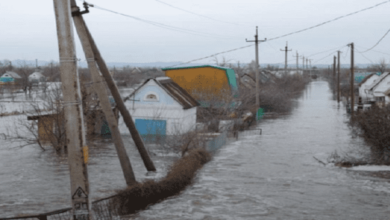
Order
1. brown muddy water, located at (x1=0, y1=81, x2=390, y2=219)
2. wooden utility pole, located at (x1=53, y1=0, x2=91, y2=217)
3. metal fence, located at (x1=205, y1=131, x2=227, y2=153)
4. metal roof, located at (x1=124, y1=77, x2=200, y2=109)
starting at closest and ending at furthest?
wooden utility pole, located at (x1=53, y1=0, x2=91, y2=217) < brown muddy water, located at (x1=0, y1=81, x2=390, y2=219) < metal fence, located at (x1=205, y1=131, x2=227, y2=153) < metal roof, located at (x1=124, y1=77, x2=200, y2=109)

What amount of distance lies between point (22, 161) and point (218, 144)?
430 inches

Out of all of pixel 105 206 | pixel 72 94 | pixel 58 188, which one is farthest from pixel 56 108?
pixel 72 94

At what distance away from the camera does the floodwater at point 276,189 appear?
12.0m

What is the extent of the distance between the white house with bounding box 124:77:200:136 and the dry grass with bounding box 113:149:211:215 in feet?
38.4

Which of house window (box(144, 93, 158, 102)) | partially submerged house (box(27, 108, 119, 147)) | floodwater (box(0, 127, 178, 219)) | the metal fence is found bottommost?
floodwater (box(0, 127, 178, 219))

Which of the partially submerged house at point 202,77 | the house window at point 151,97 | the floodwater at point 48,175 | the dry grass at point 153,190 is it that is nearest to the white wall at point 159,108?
the house window at point 151,97

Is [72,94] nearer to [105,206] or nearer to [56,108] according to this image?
[105,206]

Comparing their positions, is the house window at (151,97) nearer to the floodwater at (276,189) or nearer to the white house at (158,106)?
the white house at (158,106)

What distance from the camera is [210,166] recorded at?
2019 cm

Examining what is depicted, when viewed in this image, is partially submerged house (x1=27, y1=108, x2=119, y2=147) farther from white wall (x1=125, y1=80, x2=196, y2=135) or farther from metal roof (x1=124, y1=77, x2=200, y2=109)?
metal roof (x1=124, y1=77, x2=200, y2=109)

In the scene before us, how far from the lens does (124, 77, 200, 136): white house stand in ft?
96.4

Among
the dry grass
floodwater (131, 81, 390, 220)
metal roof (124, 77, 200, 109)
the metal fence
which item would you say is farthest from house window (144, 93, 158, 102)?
the dry grass

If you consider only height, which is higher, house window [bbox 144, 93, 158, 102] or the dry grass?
house window [bbox 144, 93, 158, 102]

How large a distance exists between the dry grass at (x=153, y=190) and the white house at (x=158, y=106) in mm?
11706
